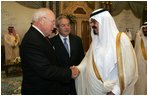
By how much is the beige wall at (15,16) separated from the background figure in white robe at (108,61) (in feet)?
21.1

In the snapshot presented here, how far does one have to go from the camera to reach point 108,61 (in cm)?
237

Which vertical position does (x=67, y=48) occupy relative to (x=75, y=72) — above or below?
above

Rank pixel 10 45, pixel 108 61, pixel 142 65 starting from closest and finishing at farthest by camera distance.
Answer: pixel 108 61 < pixel 142 65 < pixel 10 45

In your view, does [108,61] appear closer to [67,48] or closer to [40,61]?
[40,61]

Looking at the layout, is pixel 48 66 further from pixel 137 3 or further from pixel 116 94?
pixel 137 3

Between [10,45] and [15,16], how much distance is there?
4.59 ft

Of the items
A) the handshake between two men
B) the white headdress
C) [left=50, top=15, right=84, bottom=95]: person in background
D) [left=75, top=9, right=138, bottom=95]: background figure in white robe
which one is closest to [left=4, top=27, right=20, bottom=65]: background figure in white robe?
[left=50, top=15, right=84, bottom=95]: person in background

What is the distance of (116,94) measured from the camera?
7.72ft

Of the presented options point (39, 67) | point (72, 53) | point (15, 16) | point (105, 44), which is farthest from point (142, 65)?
point (15, 16)

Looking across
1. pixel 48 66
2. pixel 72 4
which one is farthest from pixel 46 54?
pixel 72 4

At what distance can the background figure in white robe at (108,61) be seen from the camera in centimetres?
233

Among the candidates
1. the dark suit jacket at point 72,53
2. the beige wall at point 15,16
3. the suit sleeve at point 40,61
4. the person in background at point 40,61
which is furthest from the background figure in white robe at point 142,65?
the beige wall at point 15,16

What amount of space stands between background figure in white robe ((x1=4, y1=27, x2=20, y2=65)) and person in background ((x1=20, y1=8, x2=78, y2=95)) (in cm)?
562

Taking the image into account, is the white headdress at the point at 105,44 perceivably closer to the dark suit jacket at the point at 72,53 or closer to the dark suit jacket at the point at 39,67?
the dark suit jacket at the point at 39,67
